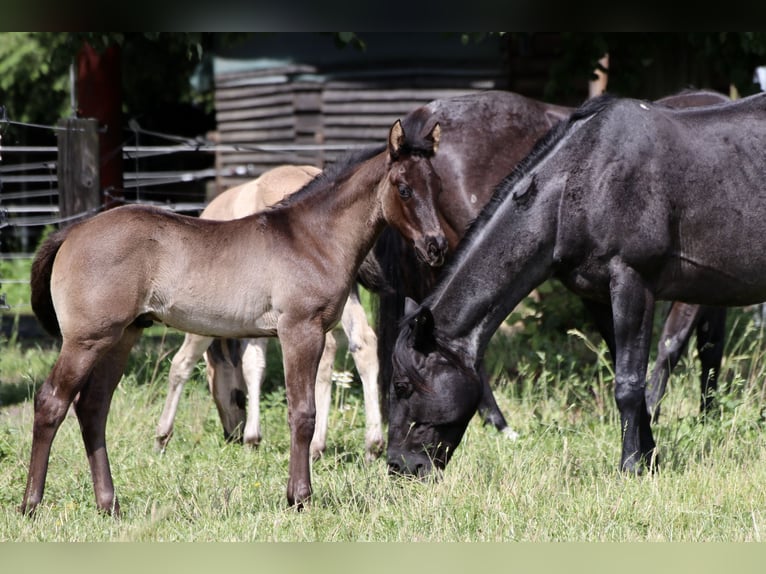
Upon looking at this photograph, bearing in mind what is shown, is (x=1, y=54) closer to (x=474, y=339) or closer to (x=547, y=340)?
(x=547, y=340)

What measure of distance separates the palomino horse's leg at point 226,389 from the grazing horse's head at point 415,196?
213 centimetres

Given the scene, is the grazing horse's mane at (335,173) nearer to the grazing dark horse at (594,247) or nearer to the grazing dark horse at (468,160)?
the grazing dark horse at (594,247)

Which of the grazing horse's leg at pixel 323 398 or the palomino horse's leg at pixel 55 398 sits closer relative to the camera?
the palomino horse's leg at pixel 55 398

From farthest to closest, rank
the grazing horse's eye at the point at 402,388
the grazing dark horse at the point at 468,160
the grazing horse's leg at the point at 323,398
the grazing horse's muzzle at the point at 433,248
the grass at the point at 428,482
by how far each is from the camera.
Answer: the grazing dark horse at the point at 468,160 < the grazing horse's leg at the point at 323,398 < the grazing horse's eye at the point at 402,388 < the grazing horse's muzzle at the point at 433,248 < the grass at the point at 428,482

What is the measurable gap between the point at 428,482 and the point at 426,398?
1.35 ft

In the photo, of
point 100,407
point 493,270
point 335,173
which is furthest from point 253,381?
point 493,270

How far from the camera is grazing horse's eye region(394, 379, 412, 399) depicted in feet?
17.0

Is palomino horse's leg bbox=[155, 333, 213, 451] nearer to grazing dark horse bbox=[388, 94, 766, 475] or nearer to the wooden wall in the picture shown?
grazing dark horse bbox=[388, 94, 766, 475]

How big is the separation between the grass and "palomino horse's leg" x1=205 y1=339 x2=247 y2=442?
0.67ft

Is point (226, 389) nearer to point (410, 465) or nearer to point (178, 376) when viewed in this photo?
point (178, 376)

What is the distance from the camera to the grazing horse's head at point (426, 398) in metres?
5.11

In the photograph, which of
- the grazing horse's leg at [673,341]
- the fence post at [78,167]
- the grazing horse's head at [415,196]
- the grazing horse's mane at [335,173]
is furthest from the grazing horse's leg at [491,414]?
the fence post at [78,167]

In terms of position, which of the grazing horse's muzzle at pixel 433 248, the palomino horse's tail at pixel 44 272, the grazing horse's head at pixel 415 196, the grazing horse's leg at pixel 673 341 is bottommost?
the grazing horse's leg at pixel 673 341
